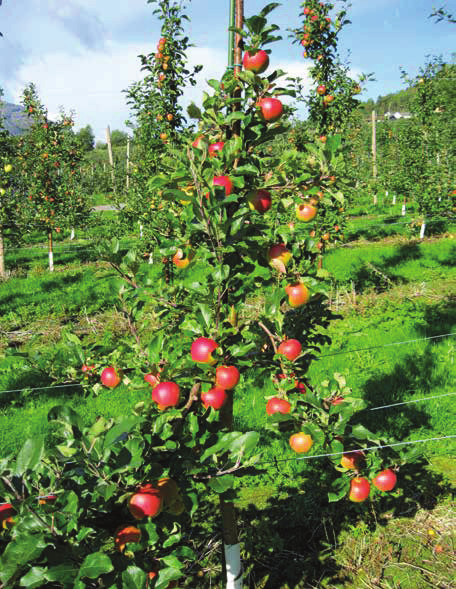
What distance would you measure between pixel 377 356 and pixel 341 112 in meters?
4.08

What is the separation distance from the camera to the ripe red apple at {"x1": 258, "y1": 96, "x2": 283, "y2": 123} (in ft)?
5.22

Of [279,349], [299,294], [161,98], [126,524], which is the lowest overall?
[126,524]

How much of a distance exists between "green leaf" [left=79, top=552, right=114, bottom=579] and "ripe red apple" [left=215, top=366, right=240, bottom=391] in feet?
2.08

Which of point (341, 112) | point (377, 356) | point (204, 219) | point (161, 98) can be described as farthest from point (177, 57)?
point (204, 219)

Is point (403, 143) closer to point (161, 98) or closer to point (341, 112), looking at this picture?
point (341, 112)

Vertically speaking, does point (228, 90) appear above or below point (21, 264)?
above

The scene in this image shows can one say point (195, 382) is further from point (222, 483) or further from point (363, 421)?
point (363, 421)

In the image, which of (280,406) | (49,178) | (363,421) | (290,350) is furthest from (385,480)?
(49,178)

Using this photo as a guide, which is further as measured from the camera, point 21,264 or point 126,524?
point 21,264

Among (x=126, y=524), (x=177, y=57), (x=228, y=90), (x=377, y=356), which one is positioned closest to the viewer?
(x=126, y=524)

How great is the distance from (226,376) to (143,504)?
0.47m

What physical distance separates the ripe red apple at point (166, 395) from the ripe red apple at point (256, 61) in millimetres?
1160

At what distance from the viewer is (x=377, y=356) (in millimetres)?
5066

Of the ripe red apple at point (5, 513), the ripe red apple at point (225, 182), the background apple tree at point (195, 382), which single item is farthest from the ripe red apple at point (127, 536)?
the ripe red apple at point (225, 182)
